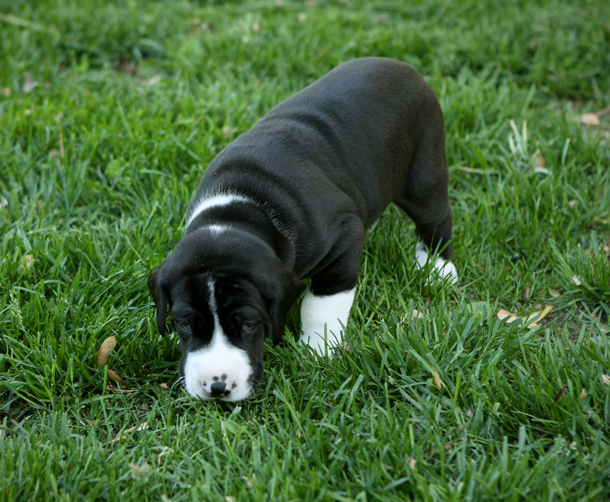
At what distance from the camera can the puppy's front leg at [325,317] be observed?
3.44m

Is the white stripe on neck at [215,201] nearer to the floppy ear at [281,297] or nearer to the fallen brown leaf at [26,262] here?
the floppy ear at [281,297]

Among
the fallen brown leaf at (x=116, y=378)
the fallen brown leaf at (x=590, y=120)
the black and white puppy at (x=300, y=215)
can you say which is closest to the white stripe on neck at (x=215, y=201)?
the black and white puppy at (x=300, y=215)

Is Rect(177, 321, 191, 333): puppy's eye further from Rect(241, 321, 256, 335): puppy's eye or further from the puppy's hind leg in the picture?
the puppy's hind leg

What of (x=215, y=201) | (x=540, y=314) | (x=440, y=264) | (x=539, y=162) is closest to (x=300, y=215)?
(x=215, y=201)

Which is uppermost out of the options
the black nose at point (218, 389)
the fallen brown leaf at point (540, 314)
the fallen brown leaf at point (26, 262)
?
the black nose at point (218, 389)

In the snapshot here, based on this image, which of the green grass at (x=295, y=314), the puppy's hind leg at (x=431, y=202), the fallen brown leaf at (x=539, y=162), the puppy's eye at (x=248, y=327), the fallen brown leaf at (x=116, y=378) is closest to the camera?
the green grass at (x=295, y=314)

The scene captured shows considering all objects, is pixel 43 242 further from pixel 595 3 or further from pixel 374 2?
pixel 595 3

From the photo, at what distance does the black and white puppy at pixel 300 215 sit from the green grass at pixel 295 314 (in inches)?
9.9

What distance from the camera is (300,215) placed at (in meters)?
3.29

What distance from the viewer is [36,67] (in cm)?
634

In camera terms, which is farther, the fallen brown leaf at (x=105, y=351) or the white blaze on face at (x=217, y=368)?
the fallen brown leaf at (x=105, y=351)

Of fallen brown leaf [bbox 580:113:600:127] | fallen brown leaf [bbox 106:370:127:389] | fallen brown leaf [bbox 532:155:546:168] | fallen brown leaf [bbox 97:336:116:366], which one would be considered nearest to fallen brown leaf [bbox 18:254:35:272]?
fallen brown leaf [bbox 97:336:116:366]

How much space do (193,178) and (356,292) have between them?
1607 millimetres

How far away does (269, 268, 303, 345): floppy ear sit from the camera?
2955mm
